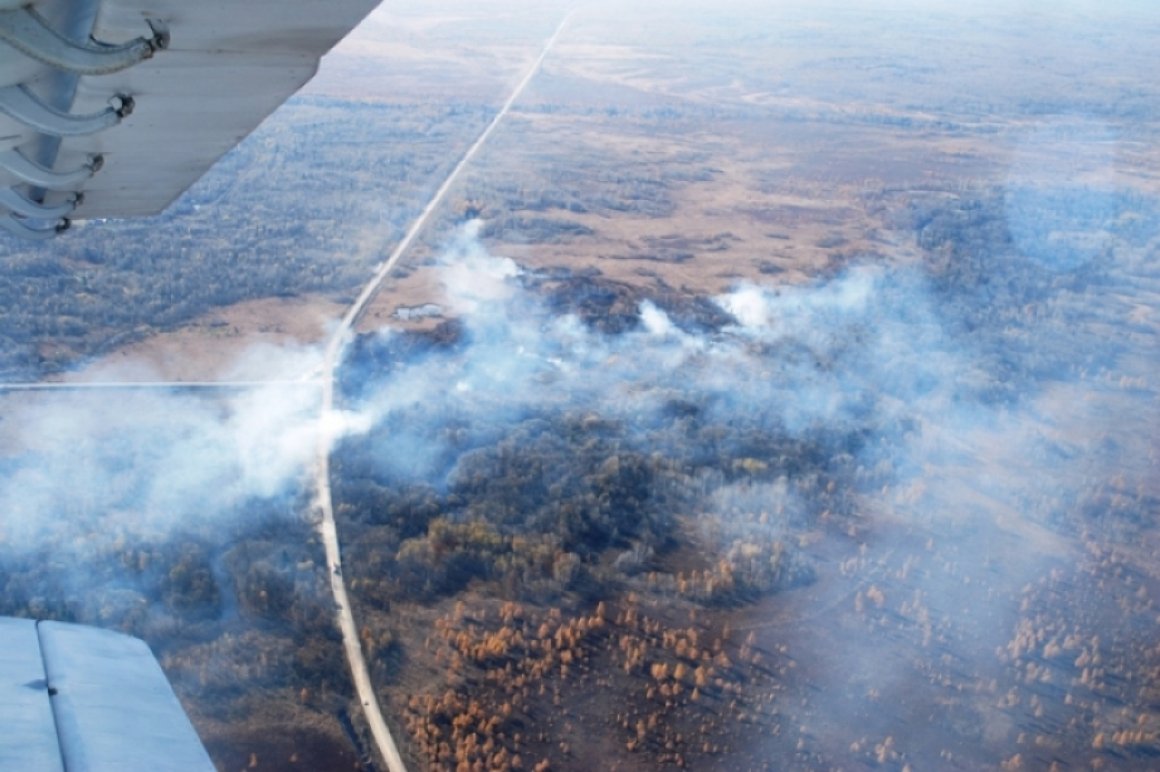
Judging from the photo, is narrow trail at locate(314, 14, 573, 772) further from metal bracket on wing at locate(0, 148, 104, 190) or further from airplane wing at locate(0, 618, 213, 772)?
metal bracket on wing at locate(0, 148, 104, 190)

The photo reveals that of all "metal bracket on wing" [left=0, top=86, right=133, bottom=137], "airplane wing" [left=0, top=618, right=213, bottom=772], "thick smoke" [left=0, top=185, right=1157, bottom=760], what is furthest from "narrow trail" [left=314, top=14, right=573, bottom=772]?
"metal bracket on wing" [left=0, top=86, right=133, bottom=137]

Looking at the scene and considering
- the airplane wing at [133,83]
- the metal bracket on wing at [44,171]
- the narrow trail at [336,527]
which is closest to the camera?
the airplane wing at [133,83]

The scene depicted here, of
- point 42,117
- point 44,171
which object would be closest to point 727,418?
point 44,171

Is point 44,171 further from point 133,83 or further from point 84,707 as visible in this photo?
point 84,707

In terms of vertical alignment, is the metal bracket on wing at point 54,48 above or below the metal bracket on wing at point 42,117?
above

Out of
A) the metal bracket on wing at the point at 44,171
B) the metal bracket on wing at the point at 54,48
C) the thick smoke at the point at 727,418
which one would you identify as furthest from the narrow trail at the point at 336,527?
the metal bracket on wing at the point at 54,48

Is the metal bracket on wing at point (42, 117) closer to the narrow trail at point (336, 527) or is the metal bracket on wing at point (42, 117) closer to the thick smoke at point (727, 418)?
the narrow trail at point (336, 527)
